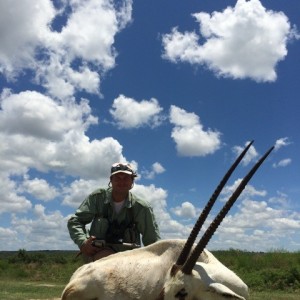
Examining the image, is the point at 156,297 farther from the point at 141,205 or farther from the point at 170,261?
the point at 141,205

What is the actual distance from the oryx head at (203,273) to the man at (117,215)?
7.19ft

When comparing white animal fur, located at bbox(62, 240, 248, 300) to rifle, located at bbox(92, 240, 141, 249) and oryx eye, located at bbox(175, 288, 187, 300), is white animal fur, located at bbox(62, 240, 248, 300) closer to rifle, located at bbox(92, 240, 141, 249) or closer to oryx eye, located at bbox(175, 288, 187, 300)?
oryx eye, located at bbox(175, 288, 187, 300)

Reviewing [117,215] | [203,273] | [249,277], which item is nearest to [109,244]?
[117,215]

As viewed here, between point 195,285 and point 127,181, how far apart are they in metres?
2.66

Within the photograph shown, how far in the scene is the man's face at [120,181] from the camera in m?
6.70

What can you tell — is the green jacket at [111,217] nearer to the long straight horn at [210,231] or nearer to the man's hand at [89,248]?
the man's hand at [89,248]

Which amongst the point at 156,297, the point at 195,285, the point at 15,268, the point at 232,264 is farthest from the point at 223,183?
the point at 15,268

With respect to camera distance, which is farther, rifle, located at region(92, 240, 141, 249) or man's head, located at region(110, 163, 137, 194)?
man's head, located at region(110, 163, 137, 194)

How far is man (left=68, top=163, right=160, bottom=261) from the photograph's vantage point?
672cm

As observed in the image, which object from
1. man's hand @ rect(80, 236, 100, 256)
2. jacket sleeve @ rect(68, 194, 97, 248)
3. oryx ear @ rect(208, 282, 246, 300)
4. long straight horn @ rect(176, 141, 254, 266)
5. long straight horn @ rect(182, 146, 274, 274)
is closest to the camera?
oryx ear @ rect(208, 282, 246, 300)

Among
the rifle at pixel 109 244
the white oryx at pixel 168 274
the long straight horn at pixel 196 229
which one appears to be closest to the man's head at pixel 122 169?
the rifle at pixel 109 244

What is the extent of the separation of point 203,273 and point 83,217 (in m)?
2.76

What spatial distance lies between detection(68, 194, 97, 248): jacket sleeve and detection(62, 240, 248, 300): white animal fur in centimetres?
152

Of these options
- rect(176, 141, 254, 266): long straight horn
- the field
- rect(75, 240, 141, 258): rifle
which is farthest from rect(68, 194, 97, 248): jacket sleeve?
the field
